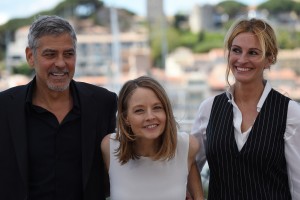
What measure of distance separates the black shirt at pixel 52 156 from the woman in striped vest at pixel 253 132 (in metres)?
0.49

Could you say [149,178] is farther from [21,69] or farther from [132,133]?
[21,69]

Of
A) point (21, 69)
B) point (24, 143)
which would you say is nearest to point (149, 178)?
point (24, 143)

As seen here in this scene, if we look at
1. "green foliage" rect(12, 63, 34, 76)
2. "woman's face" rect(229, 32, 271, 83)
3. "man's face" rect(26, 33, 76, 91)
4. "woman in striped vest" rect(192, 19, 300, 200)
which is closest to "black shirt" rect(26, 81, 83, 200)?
"man's face" rect(26, 33, 76, 91)

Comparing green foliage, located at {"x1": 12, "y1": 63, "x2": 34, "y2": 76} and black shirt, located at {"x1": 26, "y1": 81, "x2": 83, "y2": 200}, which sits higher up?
black shirt, located at {"x1": 26, "y1": 81, "x2": 83, "y2": 200}

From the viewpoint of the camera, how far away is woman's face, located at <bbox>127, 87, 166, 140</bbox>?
171cm

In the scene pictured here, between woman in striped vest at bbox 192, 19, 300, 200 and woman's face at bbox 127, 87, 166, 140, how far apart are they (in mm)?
237

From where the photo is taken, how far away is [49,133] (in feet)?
5.70

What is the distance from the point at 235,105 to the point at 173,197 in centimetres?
41

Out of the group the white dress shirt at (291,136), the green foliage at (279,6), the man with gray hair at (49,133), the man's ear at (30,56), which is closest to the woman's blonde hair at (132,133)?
the man with gray hair at (49,133)

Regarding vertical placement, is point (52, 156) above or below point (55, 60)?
below

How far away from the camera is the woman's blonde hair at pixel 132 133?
173 cm

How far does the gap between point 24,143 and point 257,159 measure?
793 mm

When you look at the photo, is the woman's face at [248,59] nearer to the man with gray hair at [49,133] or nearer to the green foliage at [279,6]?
the man with gray hair at [49,133]

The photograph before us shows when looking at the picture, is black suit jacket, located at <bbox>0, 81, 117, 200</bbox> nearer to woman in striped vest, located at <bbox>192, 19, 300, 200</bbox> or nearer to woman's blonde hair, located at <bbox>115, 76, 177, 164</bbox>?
woman's blonde hair, located at <bbox>115, 76, 177, 164</bbox>
